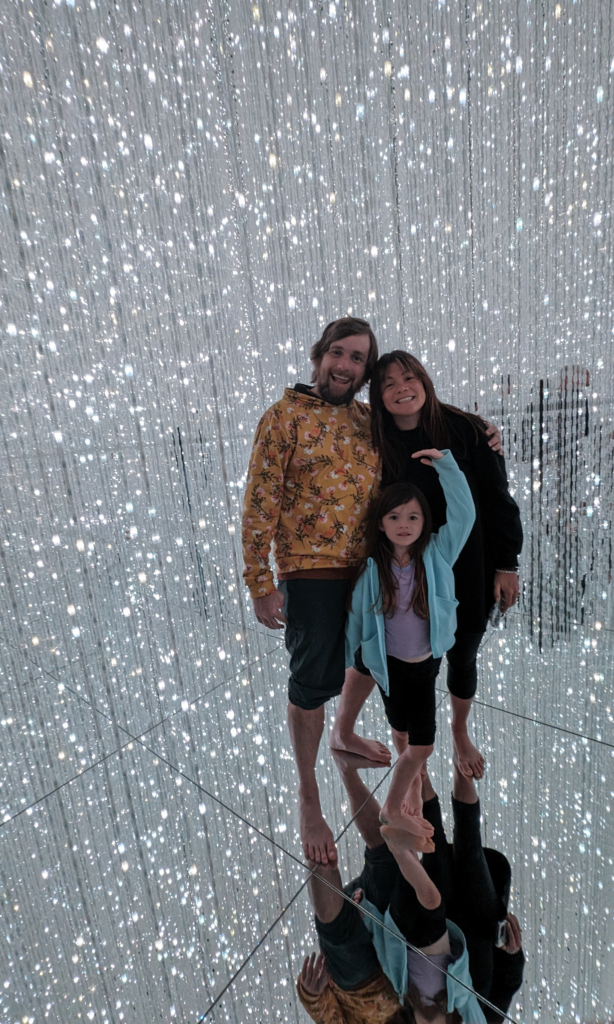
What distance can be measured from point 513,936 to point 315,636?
508mm

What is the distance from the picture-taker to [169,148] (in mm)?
1097

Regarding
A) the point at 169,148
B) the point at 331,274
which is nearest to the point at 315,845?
the point at 331,274

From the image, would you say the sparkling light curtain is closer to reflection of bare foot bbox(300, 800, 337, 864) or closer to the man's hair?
reflection of bare foot bbox(300, 800, 337, 864)

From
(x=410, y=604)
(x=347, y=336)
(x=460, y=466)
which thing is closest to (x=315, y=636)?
(x=410, y=604)

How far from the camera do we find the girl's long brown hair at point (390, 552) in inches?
30.2

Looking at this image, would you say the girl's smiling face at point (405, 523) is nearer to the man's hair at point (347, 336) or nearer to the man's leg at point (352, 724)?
the man's hair at point (347, 336)

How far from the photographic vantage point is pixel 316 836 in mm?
794

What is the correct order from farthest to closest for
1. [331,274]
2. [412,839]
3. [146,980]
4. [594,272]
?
[331,274] → [594,272] → [412,839] → [146,980]

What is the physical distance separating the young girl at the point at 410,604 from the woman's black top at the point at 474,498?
1.5 inches

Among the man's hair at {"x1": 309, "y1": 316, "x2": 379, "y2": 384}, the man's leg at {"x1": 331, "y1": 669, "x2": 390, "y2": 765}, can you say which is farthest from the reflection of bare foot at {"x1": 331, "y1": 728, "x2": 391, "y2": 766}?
the man's hair at {"x1": 309, "y1": 316, "x2": 379, "y2": 384}

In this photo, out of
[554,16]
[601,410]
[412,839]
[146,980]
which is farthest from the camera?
[601,410]

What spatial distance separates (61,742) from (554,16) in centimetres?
219

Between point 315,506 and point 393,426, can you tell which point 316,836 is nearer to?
point 315,506

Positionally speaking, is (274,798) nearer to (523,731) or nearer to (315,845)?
(315,845)
